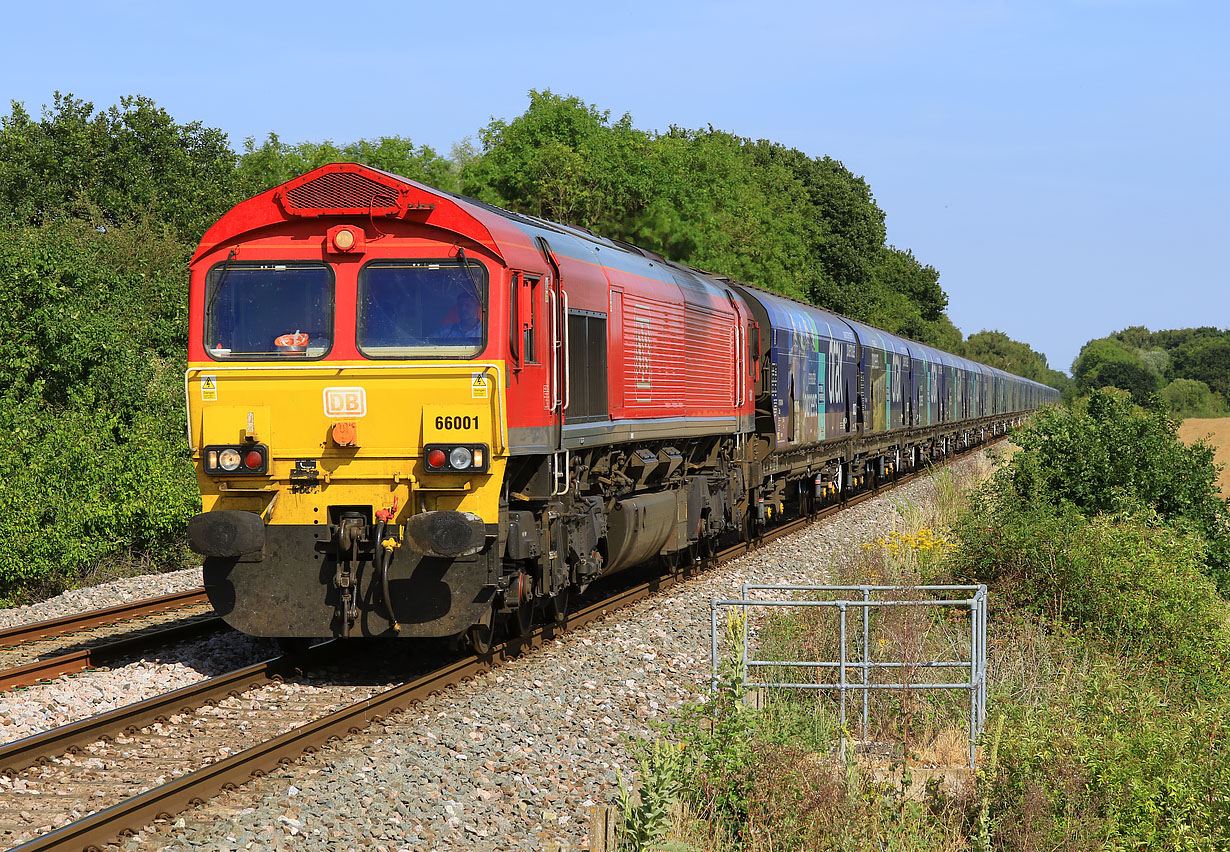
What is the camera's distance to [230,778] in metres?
6.96

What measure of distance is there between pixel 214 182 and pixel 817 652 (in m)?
43.7

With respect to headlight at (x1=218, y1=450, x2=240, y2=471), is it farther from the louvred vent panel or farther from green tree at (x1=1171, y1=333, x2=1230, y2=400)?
green tree at (x1=1171, y1=333, x2=1230, y2=400)

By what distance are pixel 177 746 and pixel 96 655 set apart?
2790 millimetres

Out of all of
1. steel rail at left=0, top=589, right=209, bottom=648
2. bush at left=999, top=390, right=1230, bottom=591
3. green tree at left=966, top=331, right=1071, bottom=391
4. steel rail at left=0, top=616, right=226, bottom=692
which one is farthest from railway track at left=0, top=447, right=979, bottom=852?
green tree at left=966, top=331, right=1071, bottom=391

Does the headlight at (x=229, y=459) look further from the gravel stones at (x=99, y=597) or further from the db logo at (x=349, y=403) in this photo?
the gravel stones at (x=99, y=597)

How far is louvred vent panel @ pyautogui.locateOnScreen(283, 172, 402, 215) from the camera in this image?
9641 mm

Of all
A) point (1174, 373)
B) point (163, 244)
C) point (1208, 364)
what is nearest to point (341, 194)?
point (163, 244)

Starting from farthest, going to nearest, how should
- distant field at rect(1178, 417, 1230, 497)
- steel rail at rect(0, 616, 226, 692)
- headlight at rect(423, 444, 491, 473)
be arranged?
distant field at rect(1178, 417, 1230, 497), steel rail at rect(0, 616, 226, 692), headlight at rect(423, 444, 491, 473)

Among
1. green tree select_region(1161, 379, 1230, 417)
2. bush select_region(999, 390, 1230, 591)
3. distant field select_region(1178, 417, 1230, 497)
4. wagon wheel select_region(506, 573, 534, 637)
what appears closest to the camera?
wagon wheel select_region(506, 573, 534, 637)

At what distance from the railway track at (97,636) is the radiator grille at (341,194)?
4065 millimetres

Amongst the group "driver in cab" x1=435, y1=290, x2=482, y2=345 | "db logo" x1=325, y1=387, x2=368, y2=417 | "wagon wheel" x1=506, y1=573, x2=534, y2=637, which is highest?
"driver in cab" x1=435, y1=290, x2=482, y2=345

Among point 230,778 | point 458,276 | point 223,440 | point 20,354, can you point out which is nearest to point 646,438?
point 458,276

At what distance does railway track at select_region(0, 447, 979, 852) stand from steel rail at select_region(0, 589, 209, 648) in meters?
3.06

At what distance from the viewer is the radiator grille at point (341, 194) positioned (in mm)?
9648
